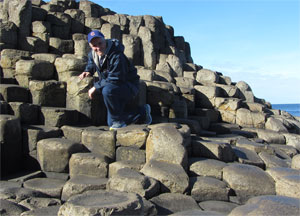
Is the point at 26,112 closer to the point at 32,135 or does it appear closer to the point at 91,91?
the point at 32,135

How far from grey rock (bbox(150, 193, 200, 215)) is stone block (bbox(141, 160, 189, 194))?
0.44ft

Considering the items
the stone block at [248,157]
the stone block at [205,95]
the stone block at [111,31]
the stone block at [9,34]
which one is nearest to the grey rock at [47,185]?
the stone block at [248,157]

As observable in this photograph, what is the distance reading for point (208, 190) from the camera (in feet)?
17.7

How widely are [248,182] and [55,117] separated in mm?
4384

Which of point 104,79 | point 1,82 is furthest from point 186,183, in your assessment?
point 1,82

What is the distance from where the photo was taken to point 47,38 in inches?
494

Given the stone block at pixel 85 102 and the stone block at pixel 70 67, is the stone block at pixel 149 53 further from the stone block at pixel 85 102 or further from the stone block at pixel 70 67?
the stone block at pixel 85 102

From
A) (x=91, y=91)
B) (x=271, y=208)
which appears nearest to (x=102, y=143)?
(x=91, y=91)

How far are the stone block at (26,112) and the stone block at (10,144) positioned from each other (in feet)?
1.86

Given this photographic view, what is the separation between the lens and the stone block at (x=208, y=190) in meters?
5.36

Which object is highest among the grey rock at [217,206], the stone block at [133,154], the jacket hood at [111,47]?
the jacket hood at [111,47]

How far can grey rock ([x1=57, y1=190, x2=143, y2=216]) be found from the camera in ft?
11.4

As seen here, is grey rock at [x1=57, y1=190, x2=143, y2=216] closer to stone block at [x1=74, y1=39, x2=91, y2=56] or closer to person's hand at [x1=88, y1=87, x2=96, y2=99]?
person's hand at [x1=88, y1=87, x2=96, y2=99]

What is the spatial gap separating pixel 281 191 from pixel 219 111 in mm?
6795
